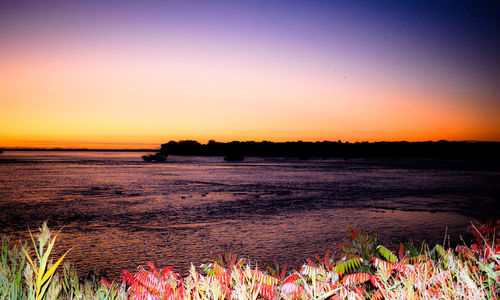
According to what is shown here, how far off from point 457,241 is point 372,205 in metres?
3.82

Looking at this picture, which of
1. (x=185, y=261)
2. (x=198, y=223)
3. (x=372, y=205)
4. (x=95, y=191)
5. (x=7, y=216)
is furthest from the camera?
(x=95, y=191)

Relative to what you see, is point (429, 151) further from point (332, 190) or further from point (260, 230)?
point (260, 230)

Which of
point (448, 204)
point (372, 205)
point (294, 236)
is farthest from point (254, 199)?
point (448, 204)

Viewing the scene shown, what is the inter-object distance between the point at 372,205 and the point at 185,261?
681 centimetres

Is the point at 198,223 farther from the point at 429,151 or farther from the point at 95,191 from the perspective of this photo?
the point at 429,151

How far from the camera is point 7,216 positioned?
8383 millimetres

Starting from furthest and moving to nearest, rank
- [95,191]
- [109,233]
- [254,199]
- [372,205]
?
[95,191] < [254,199] < [372,205] < [109,233]

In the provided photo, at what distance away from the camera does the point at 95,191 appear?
13.2 m

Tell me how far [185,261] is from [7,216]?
229 inches

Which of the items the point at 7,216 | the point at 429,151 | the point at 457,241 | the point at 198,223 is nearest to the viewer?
the point at 457,241

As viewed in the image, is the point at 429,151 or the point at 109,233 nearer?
the point at 109,233

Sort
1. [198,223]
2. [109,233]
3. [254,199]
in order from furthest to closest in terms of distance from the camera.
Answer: [254,199] → [198,223] → [109,233]

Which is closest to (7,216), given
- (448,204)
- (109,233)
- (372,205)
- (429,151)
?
(109,233)

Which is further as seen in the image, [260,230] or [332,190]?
A: [332,190]
